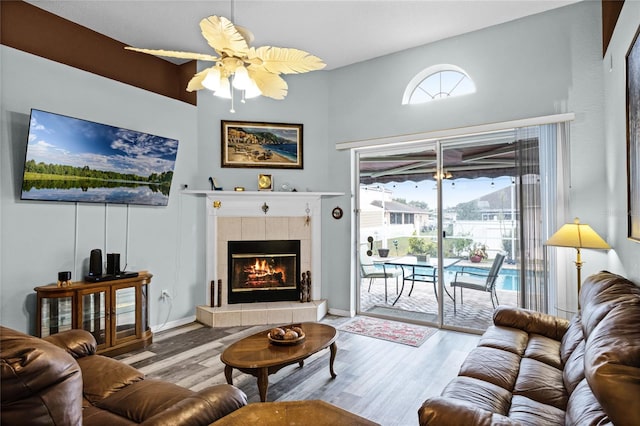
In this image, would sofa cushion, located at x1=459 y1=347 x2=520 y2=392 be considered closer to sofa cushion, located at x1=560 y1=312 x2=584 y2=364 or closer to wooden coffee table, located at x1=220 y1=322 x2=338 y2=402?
sofa cushion, located at x1=560 y1=312 x2=584 y2=364

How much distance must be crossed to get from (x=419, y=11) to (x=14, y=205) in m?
4.33

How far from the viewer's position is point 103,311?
3475 mm

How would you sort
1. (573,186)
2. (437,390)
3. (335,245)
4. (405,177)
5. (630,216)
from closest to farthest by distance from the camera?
(630,216) < (437,390) < (573,186) < (405,177) < (335,245)

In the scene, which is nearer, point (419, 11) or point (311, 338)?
point (311, 338)

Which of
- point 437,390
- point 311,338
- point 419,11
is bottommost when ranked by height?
point 437,390

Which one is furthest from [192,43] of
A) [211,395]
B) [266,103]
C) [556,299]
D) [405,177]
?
[556,299]

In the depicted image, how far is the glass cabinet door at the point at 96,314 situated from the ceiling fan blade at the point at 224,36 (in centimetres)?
265

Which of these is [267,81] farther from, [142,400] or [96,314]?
[96,314]

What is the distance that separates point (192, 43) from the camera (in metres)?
4.31

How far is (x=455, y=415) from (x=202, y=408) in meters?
1.08

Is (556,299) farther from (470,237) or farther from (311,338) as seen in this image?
(311,338)

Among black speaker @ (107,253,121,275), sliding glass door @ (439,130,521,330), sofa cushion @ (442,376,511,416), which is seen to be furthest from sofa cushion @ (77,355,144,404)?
sliding glass door @ (439,130,521,330)

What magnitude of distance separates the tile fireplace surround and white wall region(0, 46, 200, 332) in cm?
31

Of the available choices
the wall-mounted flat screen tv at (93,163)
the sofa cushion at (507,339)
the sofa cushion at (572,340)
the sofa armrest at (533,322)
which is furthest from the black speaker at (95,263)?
the sofa cushion at (572,340)
